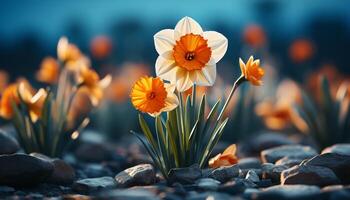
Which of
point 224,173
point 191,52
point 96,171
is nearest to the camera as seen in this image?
point 191,52

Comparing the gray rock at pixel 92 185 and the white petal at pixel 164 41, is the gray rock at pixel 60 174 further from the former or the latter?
the white petal at pixel 164 41

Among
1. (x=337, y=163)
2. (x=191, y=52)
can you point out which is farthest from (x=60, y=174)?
(x=337, y=163)

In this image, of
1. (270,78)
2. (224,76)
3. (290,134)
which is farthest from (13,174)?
(224,76)

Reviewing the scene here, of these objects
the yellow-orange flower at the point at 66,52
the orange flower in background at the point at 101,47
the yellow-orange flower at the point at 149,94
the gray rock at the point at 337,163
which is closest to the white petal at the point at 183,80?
the yellow-orange flower at the point at 149,94

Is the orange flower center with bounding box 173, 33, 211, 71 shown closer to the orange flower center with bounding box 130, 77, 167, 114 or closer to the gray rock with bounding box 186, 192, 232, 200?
the orange flower center with bounding box 130, 77, 167, 114

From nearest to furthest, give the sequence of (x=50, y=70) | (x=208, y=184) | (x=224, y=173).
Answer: (x=208, y=184), (x=224, y=173), (x=50, y=70)

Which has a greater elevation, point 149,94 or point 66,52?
point 66,52

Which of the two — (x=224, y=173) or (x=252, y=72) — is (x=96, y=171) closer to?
(x=224, y=173)
